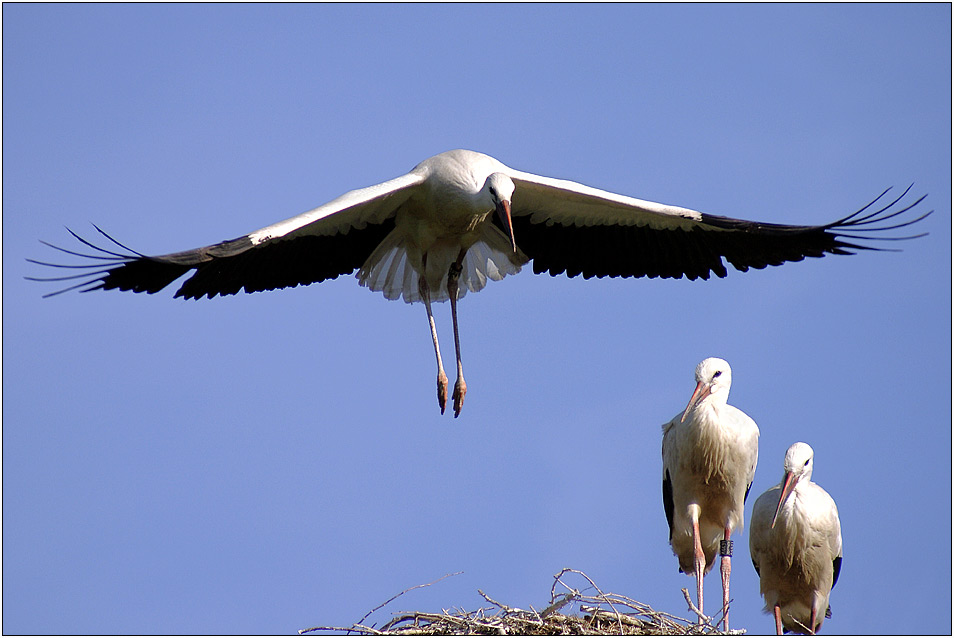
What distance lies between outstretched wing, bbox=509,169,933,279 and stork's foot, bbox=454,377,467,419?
83 cm

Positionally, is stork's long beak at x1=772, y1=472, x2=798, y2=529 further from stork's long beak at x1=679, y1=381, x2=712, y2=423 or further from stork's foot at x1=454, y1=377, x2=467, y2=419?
stork's foot at x1=454, y1=377, x2=467, y2=419

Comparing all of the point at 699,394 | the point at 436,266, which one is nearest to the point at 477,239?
the point at 436,266

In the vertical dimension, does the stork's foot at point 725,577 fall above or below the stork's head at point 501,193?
below

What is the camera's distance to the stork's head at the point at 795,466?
25.9 ft

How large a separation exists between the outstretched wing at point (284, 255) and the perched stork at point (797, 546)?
271cm

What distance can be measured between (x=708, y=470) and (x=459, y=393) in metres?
1.63

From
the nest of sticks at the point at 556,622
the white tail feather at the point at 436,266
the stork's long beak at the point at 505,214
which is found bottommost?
the nest of sticks at the point at 556,622

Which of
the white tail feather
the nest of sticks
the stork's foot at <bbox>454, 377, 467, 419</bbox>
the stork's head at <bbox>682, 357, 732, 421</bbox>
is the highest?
the white tail feather

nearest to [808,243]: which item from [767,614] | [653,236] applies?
[653,236]

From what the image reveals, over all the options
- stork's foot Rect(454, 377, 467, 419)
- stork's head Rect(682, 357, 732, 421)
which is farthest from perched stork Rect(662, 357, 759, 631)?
stork's foot Rect(454, 377, 467, 419)

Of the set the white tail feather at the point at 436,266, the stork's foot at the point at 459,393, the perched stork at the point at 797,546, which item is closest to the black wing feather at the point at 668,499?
the perched stork at the point at 797,546

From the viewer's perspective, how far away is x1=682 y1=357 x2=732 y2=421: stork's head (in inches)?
316

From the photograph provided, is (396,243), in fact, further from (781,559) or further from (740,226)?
(781,559)

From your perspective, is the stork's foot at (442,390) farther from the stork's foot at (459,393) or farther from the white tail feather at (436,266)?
the white tail feather at (436,266)
